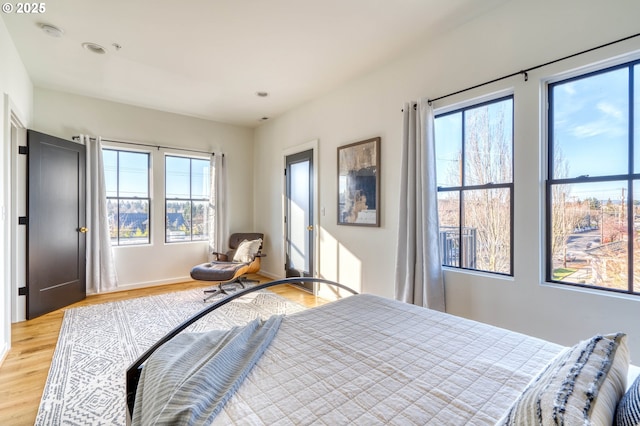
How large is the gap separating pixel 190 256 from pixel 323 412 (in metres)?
4.91

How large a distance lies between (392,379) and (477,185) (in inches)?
83.2

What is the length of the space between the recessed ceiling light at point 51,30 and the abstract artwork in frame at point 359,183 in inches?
120

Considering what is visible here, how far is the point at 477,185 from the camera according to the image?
2664 mm

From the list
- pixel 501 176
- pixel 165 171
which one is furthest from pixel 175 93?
pixel 501 176

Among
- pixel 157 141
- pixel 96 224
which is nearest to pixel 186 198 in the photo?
pixel 157 141

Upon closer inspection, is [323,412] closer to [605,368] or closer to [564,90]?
[605,368]

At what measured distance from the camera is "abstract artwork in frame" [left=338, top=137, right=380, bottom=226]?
346cm

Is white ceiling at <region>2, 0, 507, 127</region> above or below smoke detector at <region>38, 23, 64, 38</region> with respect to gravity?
above

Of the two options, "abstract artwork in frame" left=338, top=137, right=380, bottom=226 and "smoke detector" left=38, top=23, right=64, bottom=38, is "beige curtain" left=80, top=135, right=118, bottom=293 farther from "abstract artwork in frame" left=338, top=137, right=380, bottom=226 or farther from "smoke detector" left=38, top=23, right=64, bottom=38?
"abstract artwork in frame" left=338, top=137, right=380, bottom=226

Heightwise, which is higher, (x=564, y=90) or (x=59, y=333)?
(x=564, y=90)

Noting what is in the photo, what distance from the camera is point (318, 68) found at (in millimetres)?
3480

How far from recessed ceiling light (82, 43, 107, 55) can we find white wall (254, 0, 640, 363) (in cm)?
267

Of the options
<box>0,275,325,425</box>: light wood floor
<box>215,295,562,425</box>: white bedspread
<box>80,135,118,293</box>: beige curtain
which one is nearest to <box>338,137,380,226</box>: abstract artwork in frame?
<box>0,275,325,425</box>: light wood floor

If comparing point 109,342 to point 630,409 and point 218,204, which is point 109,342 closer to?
point 218,204
